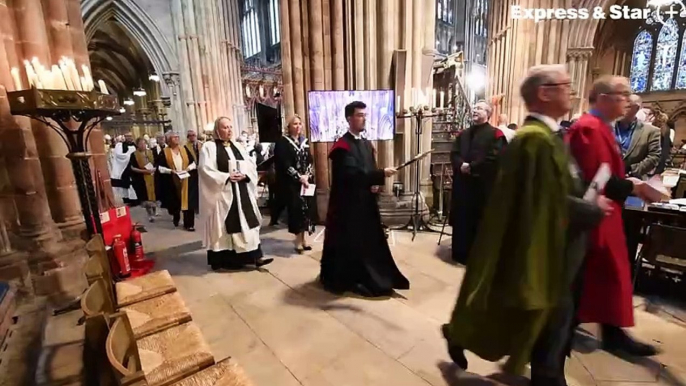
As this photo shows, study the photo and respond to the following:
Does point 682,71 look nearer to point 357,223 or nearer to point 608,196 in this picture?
point 608,196

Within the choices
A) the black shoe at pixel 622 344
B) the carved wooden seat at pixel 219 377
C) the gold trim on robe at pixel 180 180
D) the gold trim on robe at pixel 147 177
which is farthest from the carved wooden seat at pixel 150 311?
the gold trim on robe at pixel 147 177

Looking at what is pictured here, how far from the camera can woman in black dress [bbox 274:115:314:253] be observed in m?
4.41

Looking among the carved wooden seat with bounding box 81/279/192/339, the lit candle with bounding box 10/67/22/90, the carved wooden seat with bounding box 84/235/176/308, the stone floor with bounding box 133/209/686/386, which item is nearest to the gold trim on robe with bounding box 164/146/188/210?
the stone floor with bounding box 133/209/686/386

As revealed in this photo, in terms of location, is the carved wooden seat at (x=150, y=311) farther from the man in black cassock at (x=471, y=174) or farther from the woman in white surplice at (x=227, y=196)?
the man in black cassock at (x=471, y=174)

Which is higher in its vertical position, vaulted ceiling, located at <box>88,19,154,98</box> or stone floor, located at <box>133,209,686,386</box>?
vaulted ceiling, located at <box>88,19,154,98</box>

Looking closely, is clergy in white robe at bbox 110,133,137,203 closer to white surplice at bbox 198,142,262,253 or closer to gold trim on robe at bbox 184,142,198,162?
gold trim on robe at bbox 184,142,198,162

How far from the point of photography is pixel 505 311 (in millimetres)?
1777

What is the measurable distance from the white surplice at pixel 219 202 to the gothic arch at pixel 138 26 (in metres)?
11.8

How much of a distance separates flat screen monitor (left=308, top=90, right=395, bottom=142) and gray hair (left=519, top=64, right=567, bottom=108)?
9.83ft

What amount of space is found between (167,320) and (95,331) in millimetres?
701

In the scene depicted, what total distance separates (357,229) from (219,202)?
5.62ft

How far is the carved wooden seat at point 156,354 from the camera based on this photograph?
0.97 metres

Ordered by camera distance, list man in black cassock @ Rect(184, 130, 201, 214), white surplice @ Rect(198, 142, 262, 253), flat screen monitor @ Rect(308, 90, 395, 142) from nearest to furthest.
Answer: white surplice @ Rect(198, 142, 262, 253) → flat screen monitor @ Rect(308, 90, 395, 142) → man in black cassock @ Rect(184, 130, 201, 214)

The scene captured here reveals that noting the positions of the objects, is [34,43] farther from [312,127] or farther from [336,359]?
[336,359]
